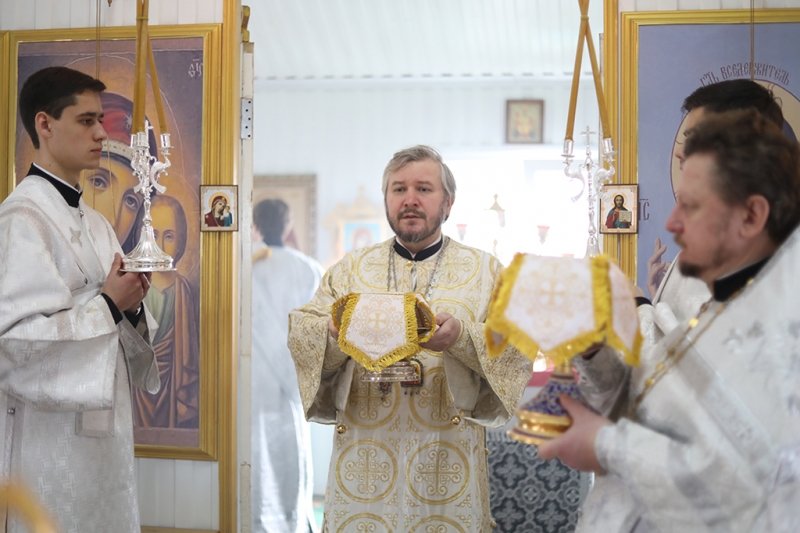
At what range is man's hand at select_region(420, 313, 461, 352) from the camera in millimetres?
2850

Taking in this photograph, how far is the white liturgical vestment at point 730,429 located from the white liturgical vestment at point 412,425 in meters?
1.37

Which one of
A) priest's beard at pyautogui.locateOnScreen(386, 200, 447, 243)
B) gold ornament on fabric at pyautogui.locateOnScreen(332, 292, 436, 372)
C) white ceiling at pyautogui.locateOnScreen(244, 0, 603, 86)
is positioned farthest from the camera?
white ceiling at pyautogui.locateOnScreen(244, 0, 603, 86)

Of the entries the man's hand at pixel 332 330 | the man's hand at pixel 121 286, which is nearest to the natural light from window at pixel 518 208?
the man's hand at pixel 332 330

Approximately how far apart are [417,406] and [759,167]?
74.0 inches

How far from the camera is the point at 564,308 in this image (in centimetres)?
170

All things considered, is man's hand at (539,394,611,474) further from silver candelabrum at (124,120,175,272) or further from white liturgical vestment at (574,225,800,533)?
silver candelabrum at (124,120,175,272)

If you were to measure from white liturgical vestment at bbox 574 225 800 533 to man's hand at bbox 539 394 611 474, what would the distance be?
2 cm

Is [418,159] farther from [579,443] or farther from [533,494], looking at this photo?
[533,494]

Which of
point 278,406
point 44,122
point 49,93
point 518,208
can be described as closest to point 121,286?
point 44,122

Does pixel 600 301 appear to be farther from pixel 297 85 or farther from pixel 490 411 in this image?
pixel 297 85

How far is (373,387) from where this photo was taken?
3260 mm

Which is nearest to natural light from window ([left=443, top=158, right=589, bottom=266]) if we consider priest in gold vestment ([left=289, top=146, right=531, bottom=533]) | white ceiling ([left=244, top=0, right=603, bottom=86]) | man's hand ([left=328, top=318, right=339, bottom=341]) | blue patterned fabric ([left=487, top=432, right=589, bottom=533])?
white ceiling ([left=244, top=0, right=603, bottom=86])

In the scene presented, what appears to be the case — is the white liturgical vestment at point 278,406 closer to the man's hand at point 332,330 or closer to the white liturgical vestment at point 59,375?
the white liturgical vestment at point 59,375

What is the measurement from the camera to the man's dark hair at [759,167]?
1.69 m
